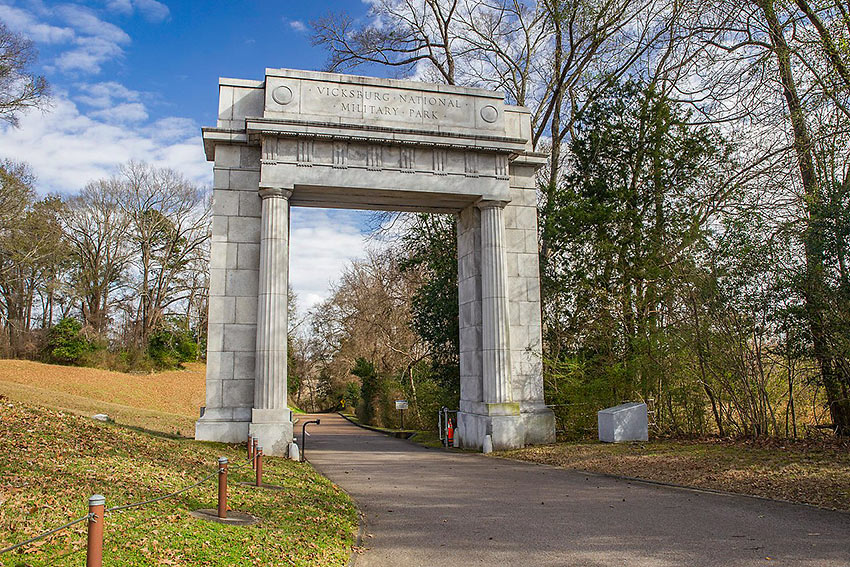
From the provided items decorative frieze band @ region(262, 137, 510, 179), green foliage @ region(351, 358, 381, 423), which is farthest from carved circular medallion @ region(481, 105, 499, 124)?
green foliage @ region(351, 358, 381, 423)

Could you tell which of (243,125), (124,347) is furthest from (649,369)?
(124,347)

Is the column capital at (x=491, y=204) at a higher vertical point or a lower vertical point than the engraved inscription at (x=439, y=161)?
lower

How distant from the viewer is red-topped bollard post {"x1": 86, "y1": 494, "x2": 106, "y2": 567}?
394 centimetres

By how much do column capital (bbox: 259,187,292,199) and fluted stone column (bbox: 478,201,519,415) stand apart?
529 centimetres

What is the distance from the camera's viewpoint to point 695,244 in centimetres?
1644

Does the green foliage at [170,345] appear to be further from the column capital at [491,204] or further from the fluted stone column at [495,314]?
the column capital at [491,204]

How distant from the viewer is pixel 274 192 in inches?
631

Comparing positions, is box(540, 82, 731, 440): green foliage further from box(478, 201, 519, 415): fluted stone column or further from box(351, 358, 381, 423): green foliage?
box(351, 358, 381, 423): green foliage

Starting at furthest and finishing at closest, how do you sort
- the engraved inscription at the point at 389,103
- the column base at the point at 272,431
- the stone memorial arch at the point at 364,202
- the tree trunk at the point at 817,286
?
the engraved inscription at the point at 389,103 < the stone memorial arch at the point at 364,202 < the column base at the point at 272,431 < the tree trunk at the point at 817,286

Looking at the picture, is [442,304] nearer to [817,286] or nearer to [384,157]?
[384,157]

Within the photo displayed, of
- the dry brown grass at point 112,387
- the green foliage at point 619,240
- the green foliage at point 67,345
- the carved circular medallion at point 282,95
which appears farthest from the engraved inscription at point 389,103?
the green foliage at point 67,345

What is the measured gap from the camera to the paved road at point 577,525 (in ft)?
21.5

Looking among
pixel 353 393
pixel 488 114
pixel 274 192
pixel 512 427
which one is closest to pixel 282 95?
pixel 274 192

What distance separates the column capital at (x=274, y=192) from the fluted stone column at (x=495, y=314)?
5292 mm
